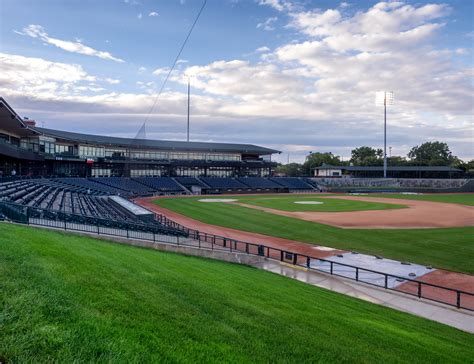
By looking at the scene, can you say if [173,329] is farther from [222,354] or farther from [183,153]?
[183,153]

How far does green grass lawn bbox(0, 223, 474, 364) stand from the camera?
4598 mm

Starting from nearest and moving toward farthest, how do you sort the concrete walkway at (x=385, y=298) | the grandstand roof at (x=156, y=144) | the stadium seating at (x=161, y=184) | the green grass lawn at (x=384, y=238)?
the concrete walkway at (x=385, y=298), the green grass lawn at (x=384, y=238), the grandstand roof at (x=156, y=144), the stadium seating at (x=161, y=184)

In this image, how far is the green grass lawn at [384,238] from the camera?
22438mm

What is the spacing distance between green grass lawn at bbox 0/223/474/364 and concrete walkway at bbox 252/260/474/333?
1408mm

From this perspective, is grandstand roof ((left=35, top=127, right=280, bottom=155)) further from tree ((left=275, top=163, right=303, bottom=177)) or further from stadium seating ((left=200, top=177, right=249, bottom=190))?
tree ((left=275, top=163, right=303, bottom=177))

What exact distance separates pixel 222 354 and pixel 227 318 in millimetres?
1861

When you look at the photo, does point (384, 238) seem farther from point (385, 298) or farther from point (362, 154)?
point (362, 154)

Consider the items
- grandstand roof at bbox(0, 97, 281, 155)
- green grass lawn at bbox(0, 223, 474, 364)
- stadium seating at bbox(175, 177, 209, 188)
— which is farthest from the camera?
stadium seating at bbox(175, 177, 209, 188)

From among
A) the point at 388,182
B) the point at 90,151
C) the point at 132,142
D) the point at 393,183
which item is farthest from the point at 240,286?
the point at 393,183

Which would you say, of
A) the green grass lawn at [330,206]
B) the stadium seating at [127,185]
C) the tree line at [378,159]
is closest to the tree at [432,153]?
the tree line at [378,159]

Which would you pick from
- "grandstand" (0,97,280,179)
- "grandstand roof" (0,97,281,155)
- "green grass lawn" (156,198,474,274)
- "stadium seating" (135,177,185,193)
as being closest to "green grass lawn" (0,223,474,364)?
"green grass lawn" (156,198,474,274)

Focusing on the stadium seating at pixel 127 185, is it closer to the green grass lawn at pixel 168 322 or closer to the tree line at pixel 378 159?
the green grass lawn at pixel 168 322

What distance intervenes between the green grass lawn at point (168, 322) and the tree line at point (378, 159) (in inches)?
5743

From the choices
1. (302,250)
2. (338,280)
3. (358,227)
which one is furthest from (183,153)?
(338,280)
